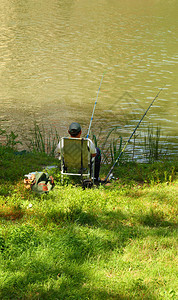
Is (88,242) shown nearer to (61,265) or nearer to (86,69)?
(61,265)

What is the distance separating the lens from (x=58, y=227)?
4.27m

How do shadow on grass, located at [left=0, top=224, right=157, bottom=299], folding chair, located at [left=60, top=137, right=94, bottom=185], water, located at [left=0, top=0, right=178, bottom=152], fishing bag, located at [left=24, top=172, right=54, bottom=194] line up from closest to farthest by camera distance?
shadow on grass, located at [left=0, top=224, right=157, bottom=299]
fishing bag, located at [left=24, top=172, right=54, bottom=194]
folding chair, located at [left=60, top=137, right=94, bottom=185]
water, located at [left=0, top=0, right=178, bottom=152]

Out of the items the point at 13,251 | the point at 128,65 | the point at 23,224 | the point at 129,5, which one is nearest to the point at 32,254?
the point at 13,251

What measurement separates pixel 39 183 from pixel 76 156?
2.52 feet

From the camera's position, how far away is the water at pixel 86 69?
11.5m

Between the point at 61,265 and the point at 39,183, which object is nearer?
the point at 61,265

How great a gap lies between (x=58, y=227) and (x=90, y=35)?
20813mm

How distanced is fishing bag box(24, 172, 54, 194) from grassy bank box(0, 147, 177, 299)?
0.10 metres

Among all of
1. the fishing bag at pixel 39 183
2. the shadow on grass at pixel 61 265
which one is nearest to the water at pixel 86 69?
the fishing bag at pixel 39 183

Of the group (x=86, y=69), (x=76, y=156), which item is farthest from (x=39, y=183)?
(x=86, y=69)

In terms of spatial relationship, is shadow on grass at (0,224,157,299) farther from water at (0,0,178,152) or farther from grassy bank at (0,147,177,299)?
water at (0,0,178,152)

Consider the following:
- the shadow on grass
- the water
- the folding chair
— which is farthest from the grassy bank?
the water

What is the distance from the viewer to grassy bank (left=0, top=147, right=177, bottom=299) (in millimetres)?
3236

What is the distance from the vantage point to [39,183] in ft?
17.5
